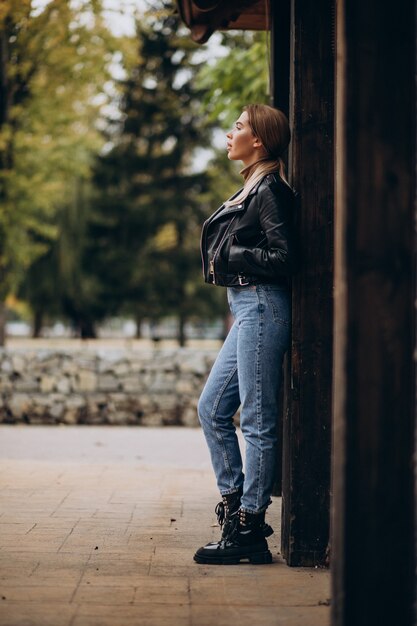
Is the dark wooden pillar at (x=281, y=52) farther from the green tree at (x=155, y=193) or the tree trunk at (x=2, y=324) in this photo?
the green tree at (x=155, y=193)

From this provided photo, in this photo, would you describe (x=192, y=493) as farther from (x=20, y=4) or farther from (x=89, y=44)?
(x=89, y=44)

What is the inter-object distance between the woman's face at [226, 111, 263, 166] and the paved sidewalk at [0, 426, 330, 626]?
1885 mm

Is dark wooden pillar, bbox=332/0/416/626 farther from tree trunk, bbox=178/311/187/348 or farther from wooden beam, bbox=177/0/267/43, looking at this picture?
tree trunk, bbox=178/311/187/348

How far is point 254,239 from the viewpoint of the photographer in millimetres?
3928

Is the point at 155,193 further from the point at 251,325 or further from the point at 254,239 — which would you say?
the point at 251,325

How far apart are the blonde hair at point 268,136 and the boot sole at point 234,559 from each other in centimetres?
161

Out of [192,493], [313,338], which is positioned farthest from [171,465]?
[313,338]

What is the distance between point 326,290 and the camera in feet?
12.9

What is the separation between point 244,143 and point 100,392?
7.41m

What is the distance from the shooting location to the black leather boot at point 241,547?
13.1ft

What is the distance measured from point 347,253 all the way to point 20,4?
10176mm

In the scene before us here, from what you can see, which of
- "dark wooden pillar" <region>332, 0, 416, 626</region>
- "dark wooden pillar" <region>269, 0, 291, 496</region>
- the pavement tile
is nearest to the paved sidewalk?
the pavement tile

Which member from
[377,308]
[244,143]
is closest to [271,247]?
[244,143]

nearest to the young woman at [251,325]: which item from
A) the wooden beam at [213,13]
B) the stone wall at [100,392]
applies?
the wooden beam at [213,13]
